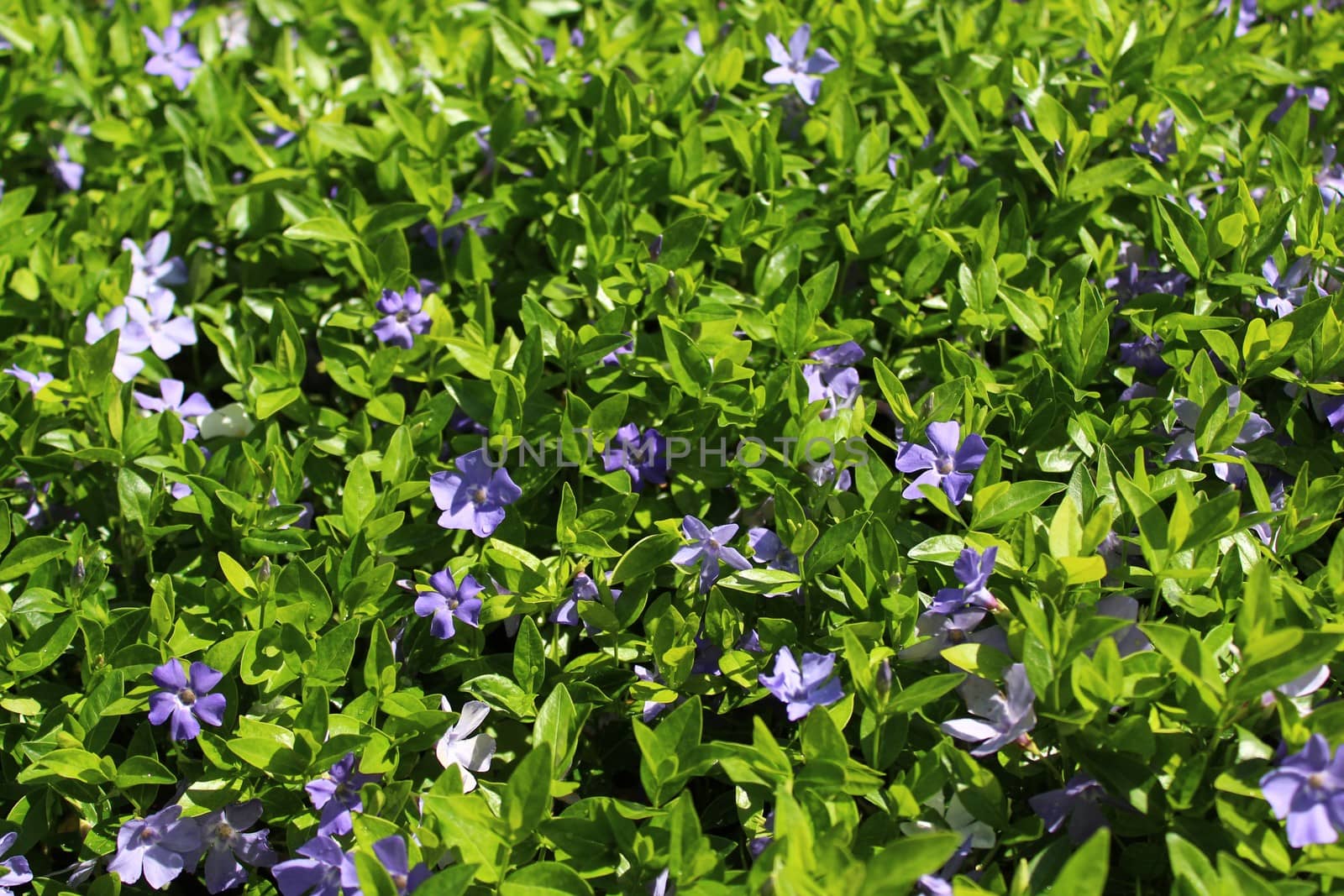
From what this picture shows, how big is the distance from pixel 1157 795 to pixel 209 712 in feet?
5.11

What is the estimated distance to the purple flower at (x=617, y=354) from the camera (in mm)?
2502

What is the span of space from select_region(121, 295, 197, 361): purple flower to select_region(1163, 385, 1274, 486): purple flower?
2189 mm

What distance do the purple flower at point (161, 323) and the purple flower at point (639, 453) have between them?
1.15m

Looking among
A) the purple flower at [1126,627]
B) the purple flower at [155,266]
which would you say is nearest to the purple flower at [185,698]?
the purple flower at [155,266]

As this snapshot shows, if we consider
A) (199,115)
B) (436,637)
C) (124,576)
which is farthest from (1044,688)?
(199,115)

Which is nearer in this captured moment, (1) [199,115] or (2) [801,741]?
(2) [801,741]

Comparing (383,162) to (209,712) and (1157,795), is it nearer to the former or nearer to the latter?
(209,712)

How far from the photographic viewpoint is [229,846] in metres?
2.08

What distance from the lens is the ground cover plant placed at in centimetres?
185

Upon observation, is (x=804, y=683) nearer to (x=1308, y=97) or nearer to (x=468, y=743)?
(x=468, y=743)

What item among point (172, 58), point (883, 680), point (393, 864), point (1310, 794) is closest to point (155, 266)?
point (172, 58)

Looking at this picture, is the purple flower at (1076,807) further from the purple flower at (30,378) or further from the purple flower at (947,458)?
the purple flower at (30,378)

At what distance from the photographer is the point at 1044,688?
5.90 feet

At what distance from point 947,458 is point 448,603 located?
96 centimetres
